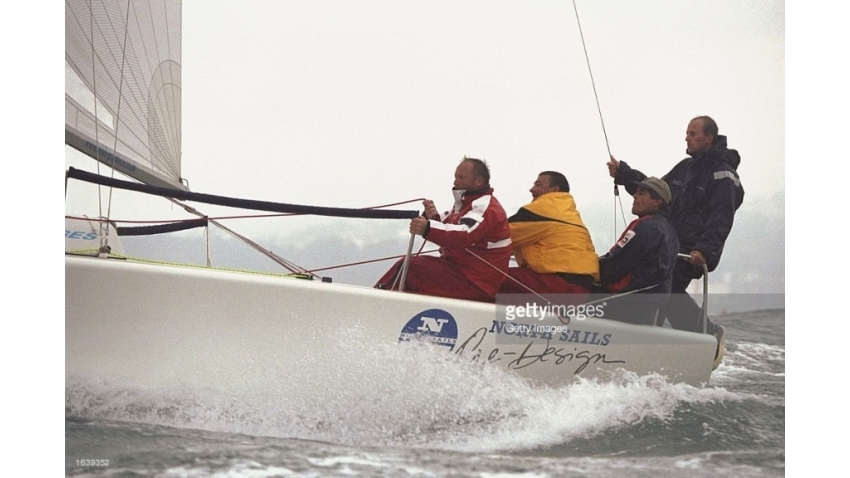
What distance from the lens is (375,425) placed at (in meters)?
2.78

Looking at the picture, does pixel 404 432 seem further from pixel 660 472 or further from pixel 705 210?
pixel 705 210

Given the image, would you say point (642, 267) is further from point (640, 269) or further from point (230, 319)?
point (230, 319)

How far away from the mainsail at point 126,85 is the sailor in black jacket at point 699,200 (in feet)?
5.51

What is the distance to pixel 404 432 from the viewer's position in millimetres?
2789

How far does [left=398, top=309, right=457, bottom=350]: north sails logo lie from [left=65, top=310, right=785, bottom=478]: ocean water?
0.12ft

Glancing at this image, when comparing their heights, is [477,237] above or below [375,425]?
above

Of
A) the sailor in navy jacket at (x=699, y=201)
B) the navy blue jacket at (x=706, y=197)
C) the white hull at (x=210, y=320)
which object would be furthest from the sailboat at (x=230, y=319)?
the navy blue jacket at (x=706, y=197)

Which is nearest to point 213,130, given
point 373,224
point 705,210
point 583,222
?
point 373,224

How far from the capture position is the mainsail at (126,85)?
9.55ft

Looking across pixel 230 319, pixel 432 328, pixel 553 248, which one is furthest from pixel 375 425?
pixel 553 248

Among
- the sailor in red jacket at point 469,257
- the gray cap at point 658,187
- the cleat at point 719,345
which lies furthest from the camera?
the cleat at point 719,345

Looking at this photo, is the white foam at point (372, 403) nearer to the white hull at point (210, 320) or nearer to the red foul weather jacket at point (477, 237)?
the white hull at point (210, 320)

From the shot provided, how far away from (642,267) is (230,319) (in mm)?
1392

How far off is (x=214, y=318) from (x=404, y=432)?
2.30 feet
